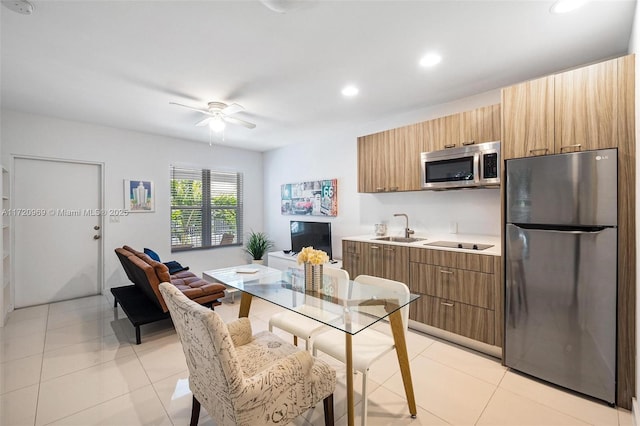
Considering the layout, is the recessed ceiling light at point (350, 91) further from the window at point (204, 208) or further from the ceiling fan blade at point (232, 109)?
the window at point (204, 208)

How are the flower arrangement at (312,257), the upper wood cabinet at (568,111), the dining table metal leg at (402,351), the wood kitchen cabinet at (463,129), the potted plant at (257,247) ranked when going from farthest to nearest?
1. the potted plant at (257,247)
2. the wood kitchen cabinet at (463,129)
3. the flower arrangement at (312,257)
4. the upper wood cabinet at (568,111)
5. the dining table metal leg at (402,351)

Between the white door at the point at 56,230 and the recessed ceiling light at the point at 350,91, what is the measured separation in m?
3.89

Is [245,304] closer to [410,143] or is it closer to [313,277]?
[313,277]

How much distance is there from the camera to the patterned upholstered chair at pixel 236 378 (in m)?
1.21

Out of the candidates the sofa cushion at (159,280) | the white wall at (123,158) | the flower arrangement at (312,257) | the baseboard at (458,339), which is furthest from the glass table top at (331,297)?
the white wall at (123,158)

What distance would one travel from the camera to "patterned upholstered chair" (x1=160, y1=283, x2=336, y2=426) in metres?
1.21

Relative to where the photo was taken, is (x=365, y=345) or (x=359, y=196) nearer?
(x=365, y=345)

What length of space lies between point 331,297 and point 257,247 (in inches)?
150

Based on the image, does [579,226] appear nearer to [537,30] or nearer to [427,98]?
[537,30]

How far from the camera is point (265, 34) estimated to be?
2.04 metres

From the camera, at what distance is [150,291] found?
293cm

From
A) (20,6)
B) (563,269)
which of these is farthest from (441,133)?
(20,6)

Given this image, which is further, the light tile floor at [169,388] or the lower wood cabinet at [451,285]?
the lower wood cabinet at [451,285]

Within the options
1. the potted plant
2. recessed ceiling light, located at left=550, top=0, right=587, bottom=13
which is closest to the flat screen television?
the potted plant
